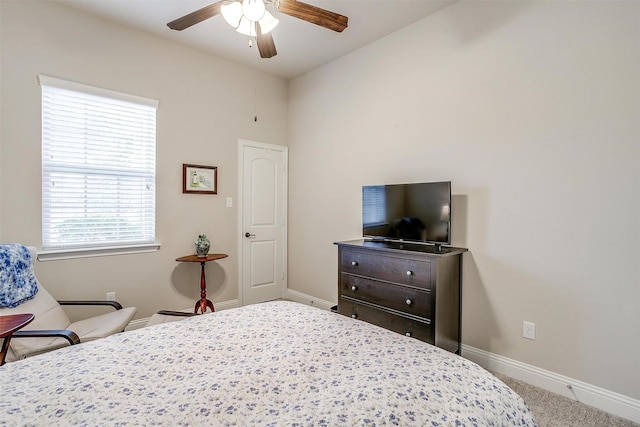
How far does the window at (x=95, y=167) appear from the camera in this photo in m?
2.92

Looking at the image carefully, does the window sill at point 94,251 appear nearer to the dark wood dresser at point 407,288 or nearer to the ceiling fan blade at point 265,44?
the dark wood dresser at point 407,288

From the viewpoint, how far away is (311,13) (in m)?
2.07

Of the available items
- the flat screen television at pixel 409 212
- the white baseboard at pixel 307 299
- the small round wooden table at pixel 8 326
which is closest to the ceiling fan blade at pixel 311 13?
the flat screen television at pixel 409 212

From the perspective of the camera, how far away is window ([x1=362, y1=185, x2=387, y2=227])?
3.18 m

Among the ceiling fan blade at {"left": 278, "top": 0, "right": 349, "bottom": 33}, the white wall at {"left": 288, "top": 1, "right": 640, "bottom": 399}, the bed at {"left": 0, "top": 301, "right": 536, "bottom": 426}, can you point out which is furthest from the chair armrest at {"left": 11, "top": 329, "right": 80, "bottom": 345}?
the white wall at {"left": 288, "top": 1, "right": 640, "bottom": 399}

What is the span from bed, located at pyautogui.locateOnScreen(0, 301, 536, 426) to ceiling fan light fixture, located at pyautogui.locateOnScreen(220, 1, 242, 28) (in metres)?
1.95

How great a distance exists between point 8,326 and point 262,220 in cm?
284

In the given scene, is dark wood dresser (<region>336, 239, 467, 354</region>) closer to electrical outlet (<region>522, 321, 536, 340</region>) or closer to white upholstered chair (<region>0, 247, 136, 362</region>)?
electrical outlet (<region>522, 321, 536, 340</region>)

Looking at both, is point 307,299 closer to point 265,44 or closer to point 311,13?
point 265,44

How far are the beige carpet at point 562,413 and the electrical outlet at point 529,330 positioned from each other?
36cm

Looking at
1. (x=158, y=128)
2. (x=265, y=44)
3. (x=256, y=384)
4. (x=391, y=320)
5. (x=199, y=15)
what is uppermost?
(x=199, y=15)

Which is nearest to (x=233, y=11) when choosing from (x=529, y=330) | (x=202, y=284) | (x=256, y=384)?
(x=256, y=384)

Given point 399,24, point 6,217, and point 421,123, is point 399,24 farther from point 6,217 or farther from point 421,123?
point 6,217

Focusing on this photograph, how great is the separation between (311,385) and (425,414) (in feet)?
1.23
